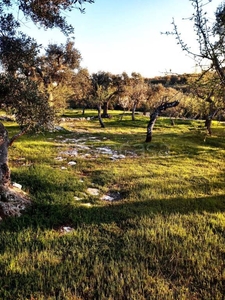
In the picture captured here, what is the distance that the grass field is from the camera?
395cm

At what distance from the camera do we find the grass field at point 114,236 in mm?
3951

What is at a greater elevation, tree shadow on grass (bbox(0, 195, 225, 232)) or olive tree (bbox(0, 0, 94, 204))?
olive tree (bbox(0, 0, 94, 204))

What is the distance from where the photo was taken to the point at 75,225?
249 inches

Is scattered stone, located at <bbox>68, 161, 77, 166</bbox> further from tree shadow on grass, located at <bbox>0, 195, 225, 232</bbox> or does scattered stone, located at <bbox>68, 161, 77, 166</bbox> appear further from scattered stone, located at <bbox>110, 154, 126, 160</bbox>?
tree shadow on grass, located at <bbox>0, 195, 225, 232</bbox>

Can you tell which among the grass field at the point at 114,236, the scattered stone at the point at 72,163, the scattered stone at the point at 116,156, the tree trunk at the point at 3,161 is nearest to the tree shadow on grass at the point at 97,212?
the grass field at the point at 114,236

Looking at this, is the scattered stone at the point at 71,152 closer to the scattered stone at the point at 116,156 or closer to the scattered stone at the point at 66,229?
the scattered stone at the point at 116,156

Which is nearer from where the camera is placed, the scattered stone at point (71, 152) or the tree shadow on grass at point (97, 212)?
the tree shadow on grass at point (97, 212)

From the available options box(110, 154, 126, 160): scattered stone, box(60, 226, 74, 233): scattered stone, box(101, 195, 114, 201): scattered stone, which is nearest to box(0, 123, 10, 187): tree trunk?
box(60, 226, 74, 233): scattered stone

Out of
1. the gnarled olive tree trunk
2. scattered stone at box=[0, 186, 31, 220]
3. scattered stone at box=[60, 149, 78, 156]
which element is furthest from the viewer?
scattered stone at box=[60, 149, 78, 156]

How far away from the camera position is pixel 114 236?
224 inches

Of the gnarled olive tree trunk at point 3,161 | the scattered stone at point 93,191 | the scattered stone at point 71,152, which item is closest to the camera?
the gnarled olive tree trunk at point 3,161

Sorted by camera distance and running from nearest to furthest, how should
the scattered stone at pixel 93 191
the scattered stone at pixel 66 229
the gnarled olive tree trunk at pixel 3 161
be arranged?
the scattered stone at pixel 66 229 < the gnarled olive tree trunk at pixel 3 161 < the scattered stone at pixel 93 191

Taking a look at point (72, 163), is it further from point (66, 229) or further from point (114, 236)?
point (114, 236)

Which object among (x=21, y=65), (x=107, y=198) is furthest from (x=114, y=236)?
(x=21, y=65)
